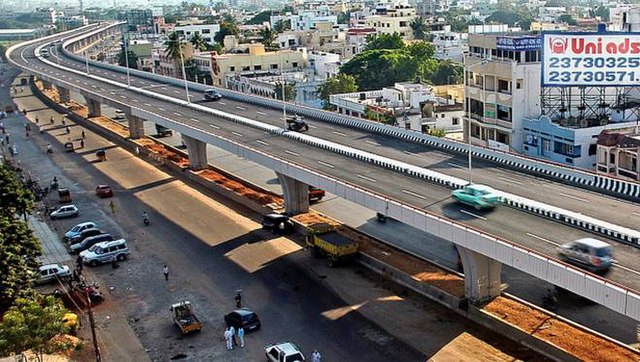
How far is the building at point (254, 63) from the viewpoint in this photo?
128250 millimetres

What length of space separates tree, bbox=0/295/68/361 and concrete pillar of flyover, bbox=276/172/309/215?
921 inches

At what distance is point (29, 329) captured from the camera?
1174 inches

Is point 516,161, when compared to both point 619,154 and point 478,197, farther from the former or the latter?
point 619,154

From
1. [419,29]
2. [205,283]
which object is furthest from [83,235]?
[419,29]

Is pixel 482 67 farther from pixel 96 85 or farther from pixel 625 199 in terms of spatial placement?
pixel 96 85

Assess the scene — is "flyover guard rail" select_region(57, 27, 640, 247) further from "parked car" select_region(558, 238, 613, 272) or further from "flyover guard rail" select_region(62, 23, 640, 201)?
"flyover guard rail" select_region(62, 23, 640, 201)

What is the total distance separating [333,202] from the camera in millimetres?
57938

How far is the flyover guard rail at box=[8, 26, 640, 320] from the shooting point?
25.3 metres

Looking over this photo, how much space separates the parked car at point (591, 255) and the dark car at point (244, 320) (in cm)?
1526

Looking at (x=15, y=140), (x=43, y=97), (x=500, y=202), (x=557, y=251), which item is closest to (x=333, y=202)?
(x=500, y=202)

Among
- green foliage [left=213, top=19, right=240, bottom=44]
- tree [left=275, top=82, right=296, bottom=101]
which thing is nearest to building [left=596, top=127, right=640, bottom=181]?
tree [left=275, top=82, right=296, bottom=101]

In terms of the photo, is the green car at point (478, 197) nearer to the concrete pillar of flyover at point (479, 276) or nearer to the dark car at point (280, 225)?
the concrete pillar of flyover at point (479, 276)

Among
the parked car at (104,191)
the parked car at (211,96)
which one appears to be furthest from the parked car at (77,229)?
the parked car at (211,96)

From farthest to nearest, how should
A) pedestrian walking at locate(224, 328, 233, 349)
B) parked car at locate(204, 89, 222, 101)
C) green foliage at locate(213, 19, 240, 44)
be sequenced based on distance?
green foliage at locate(213, 19, 240, 44) < parked car at locate(204, 89, 222, 101) < pedestrian walking at locate(224, 328, 233, 349)
